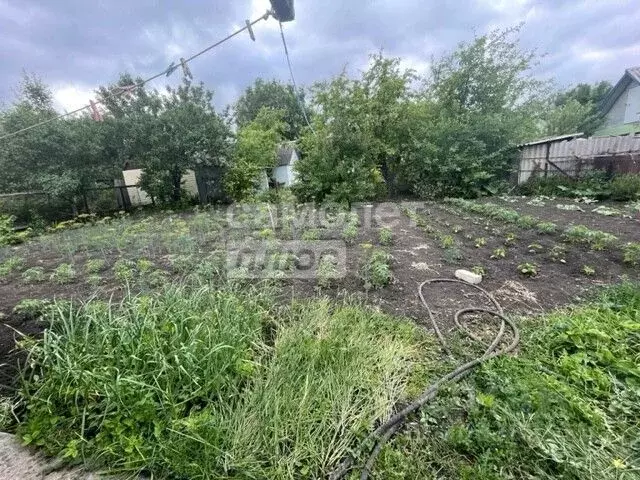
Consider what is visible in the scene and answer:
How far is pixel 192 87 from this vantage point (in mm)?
10578

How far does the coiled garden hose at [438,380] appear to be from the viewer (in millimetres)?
1399

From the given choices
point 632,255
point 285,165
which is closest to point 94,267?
point 632,255

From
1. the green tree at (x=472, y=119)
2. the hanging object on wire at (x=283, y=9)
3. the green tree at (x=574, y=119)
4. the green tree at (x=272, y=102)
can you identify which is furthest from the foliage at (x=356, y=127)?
the green tree at (x=272, y=102)

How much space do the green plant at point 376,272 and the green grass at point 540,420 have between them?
4.62 ft

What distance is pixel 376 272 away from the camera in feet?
10.9

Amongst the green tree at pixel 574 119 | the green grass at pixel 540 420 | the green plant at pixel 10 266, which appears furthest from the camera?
the green tree at pixel 574 119

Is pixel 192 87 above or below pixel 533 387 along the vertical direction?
above

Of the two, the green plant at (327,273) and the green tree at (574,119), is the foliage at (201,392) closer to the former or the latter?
the green plant at (327,273)

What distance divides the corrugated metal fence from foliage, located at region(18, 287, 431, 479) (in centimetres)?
1015

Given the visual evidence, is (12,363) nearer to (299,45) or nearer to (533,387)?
(533,387)

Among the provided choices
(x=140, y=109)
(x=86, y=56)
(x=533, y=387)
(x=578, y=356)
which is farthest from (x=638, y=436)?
(x=140, y=109)

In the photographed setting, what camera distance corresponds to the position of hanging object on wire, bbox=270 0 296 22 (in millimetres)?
2969

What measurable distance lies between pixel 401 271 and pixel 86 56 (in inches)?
268

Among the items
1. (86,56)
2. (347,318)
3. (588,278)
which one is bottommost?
(588,278)
